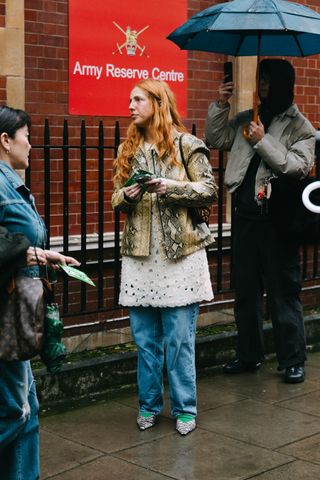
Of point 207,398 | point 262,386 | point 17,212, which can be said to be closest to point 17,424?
point 17,212

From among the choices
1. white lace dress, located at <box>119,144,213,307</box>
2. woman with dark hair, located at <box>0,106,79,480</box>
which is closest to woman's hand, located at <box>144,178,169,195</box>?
white lace dress, located at <box>119,144,213,307</box>

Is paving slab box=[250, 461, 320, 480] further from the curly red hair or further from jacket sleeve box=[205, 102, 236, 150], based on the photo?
jacket sleeve box=[205, 102, 236, 150]

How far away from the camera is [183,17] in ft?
26.8

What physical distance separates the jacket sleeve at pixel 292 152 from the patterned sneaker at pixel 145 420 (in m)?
1.84

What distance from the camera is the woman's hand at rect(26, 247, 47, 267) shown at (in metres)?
3.72

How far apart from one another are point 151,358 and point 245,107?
3.70 metres

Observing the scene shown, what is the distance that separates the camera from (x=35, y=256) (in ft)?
12.2

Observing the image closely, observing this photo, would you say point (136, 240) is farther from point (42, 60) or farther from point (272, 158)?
point (42, 60)

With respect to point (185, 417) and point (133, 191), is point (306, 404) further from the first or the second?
point (133, 191)

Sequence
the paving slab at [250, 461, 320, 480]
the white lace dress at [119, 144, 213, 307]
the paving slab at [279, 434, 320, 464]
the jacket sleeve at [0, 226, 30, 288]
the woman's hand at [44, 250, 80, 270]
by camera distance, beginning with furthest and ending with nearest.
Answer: the white lace dress at [119, 144, 213, 307] → the paving slab at [279, 434, 320, 464] → the paving slab at [250, 461, 320, 480] → the woman's hand at [44, 250, 80, 270] → the jacket sleeve at [0, 226, 30, 288]

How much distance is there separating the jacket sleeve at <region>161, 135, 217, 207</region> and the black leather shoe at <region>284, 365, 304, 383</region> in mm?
1713

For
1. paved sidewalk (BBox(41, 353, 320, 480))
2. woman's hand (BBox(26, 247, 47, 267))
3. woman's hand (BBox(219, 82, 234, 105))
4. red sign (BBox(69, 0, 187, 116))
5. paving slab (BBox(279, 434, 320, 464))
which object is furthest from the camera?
red sign (BBox(69, 0, 187, 116))

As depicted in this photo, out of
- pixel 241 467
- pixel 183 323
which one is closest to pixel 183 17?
pixel 183 323

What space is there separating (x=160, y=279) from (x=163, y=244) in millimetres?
202
